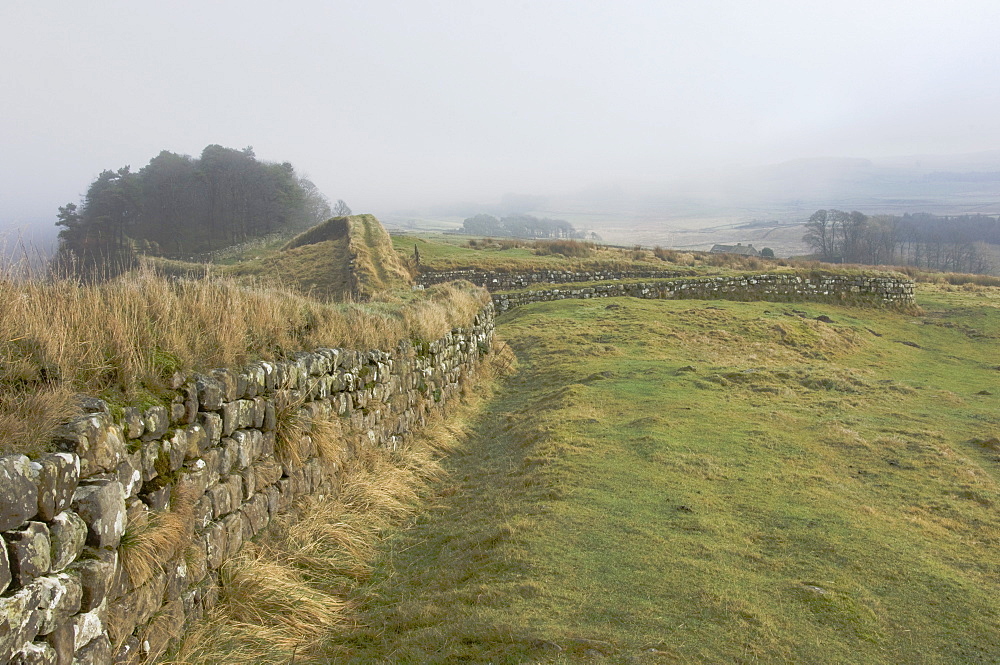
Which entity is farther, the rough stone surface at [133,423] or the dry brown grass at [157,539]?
the rough stone surface at [133,423]

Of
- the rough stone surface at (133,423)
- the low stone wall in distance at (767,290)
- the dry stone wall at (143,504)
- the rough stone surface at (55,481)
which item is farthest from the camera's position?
the low stone wall in distance at (767,290)

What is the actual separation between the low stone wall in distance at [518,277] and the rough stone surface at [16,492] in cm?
3049

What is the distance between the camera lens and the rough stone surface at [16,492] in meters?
3.33

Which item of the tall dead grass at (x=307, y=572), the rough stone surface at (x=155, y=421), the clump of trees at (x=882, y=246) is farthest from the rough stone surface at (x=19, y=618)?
the clump of trees at (x=882, y=246)

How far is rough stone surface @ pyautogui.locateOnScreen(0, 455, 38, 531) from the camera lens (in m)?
3.33

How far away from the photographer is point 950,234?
133750 millimetres

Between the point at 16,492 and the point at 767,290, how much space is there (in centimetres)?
3188

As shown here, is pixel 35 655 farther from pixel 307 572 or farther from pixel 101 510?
pixel 307 572

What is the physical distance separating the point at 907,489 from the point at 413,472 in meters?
6.45

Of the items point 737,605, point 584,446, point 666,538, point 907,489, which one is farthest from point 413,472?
point 907,489

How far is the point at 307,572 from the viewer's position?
5.98 meters

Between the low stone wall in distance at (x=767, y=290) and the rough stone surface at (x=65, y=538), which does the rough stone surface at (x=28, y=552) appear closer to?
the rough stone surface at (x=65, y=538)

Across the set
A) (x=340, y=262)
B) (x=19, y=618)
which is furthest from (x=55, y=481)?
(x=340, y=262)

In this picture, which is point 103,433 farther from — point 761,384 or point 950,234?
point 950,234
